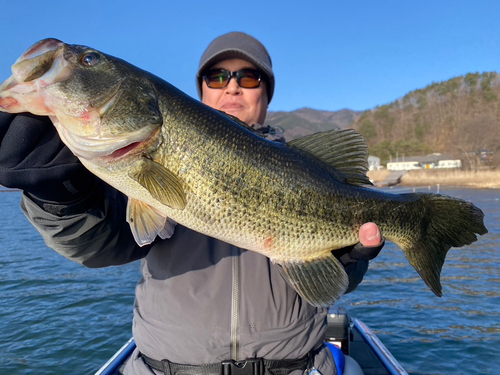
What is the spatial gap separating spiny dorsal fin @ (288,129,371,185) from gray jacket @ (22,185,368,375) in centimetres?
91

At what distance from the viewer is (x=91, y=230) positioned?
2.36m

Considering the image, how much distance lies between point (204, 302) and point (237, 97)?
213cm

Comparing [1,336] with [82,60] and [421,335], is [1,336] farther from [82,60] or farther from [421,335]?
[421,335]

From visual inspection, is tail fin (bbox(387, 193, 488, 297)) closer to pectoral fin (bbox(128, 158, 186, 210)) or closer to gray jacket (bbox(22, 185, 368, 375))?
gray jacket (bbox(22, 185, 368, 375))

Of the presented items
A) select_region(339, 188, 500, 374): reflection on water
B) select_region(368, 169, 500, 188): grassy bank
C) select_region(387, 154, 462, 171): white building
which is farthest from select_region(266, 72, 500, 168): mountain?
select_region(339, 188, 500, 374): reflection on water

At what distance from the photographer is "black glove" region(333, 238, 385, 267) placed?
2714mm

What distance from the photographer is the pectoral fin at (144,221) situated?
7.67 ft

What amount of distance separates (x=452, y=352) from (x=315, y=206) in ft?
22.6

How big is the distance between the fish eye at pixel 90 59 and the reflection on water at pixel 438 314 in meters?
7.32

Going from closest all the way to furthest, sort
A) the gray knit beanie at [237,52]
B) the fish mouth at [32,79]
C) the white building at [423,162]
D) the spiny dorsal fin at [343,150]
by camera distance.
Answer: the fish mouth at [32,79], the spiny dorsal fin at [343,150], the gray knit beanie at [237,52], the white building at [423,162]

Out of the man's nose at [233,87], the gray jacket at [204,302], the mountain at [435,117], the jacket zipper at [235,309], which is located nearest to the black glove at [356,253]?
the gray jacket at [204,302]

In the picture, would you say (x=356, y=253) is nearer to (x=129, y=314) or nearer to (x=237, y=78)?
(x=237, y=78)

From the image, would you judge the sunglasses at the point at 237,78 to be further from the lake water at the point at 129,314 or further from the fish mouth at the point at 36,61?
the lake water at the point at 129,314

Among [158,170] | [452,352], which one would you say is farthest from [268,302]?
[452,352]
